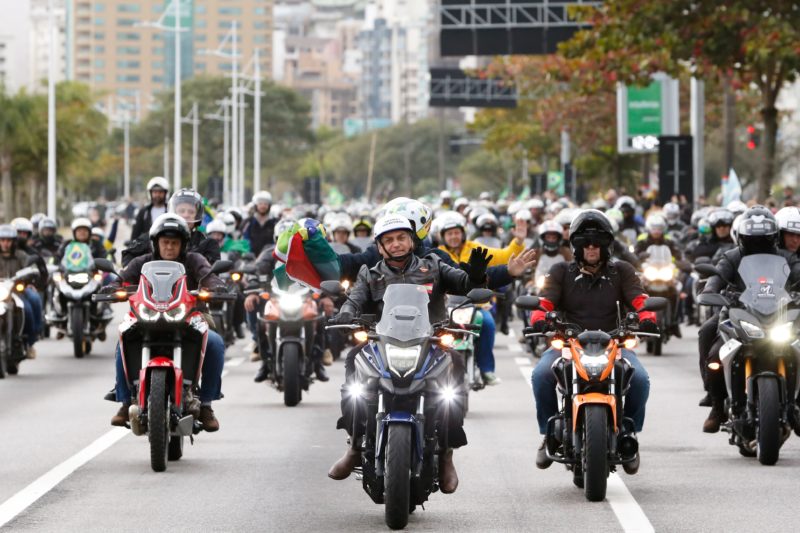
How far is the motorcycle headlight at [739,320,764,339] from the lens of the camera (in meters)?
12.6

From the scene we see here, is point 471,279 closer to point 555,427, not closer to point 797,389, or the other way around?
point 555,427

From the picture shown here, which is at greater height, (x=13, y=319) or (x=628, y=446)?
(x=13, y=319)

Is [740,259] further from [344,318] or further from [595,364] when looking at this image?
[344,318]

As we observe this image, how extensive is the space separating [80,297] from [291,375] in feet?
24.2

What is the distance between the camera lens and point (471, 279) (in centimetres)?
1097

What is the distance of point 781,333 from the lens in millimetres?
12633

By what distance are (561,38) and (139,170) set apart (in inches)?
4687

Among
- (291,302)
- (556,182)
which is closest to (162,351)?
(291,302)

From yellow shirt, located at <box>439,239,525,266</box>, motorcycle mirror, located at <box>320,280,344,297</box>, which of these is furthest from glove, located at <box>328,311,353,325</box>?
yellow shirt, located at <box>439,239,525,266</box>

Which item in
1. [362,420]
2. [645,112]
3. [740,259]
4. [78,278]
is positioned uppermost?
[645,112]

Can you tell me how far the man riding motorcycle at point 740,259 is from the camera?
512 inches

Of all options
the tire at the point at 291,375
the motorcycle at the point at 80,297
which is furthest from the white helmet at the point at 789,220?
the motorcycle at the point at 80,297

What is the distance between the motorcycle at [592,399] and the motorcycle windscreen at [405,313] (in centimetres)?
109

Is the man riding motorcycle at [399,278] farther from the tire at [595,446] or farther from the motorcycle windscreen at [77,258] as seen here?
the motorcycle windscreen at [77,258]
